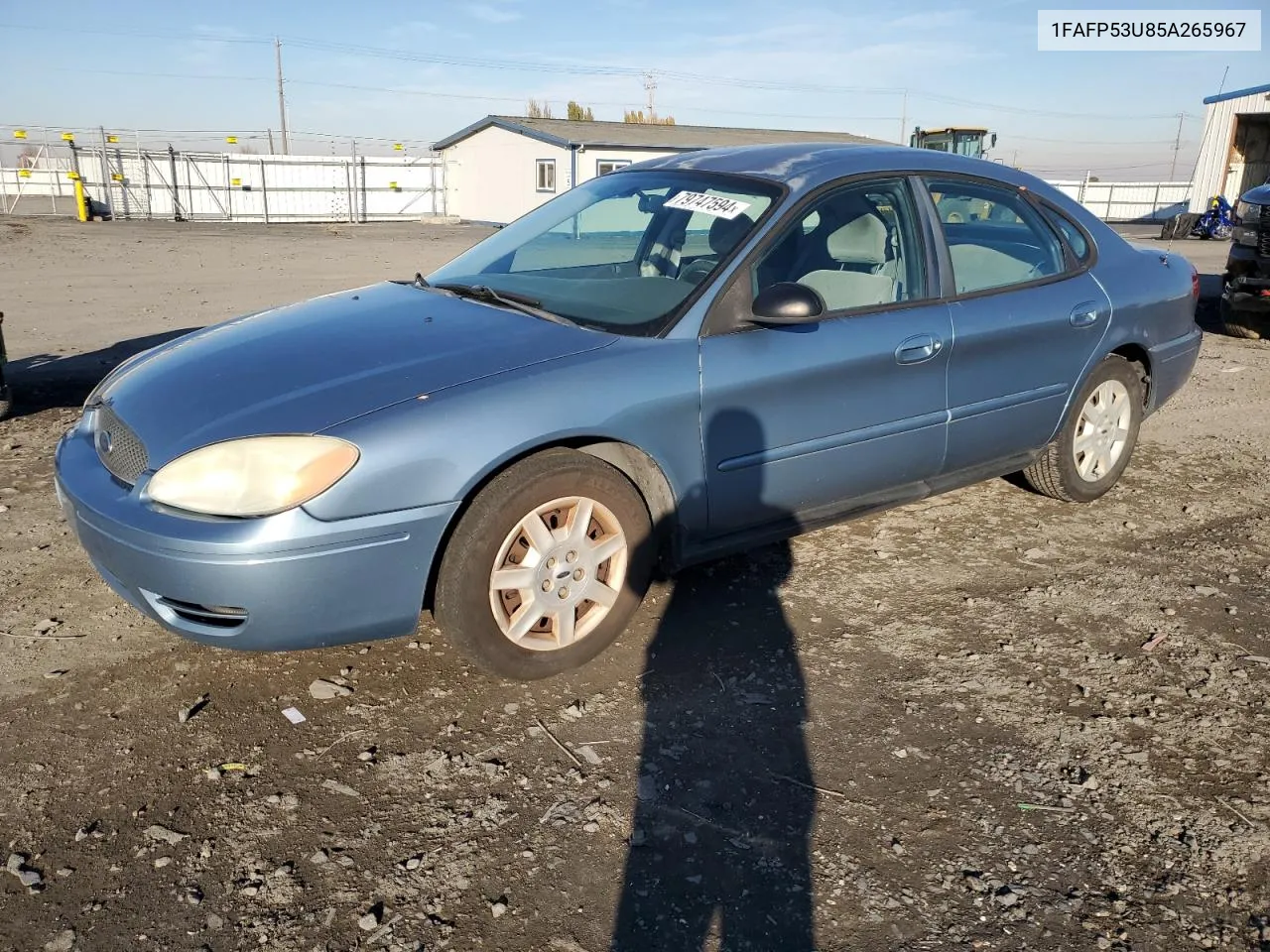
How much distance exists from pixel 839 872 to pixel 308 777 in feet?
4.73

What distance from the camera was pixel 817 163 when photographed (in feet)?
12.7

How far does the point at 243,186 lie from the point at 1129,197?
35950mm

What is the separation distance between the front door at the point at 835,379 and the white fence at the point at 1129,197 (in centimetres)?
4181

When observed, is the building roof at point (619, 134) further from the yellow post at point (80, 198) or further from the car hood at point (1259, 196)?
the car hood at point (1259, 196)

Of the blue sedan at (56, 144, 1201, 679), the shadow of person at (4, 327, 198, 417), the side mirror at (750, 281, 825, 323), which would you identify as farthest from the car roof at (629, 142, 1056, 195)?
the shadow of person at (4, 327, 198, 417)

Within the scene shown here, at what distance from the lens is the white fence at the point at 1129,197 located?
41406mm

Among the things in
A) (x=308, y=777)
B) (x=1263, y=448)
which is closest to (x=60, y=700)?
(x=308, y=777)

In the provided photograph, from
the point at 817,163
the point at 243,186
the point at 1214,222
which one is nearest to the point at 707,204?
the point at 817,163

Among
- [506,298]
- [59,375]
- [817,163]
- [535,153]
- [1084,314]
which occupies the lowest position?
[59,375]

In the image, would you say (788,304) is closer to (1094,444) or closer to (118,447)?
(118,447)

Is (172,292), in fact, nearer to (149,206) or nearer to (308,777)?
(308,777)

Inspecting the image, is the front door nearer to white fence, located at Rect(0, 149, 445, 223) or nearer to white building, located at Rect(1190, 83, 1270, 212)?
white building, located at Rect(1190, 83, 1270, 212)

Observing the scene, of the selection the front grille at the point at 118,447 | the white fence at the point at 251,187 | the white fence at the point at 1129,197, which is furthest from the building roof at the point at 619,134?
the front grille at the point at 118,447

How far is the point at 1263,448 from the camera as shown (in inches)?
242
